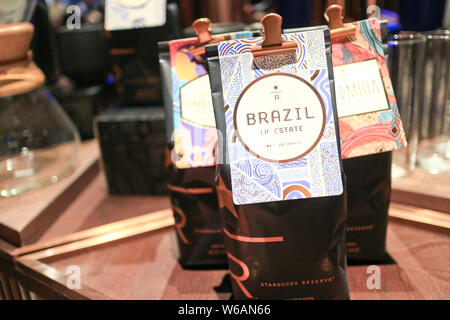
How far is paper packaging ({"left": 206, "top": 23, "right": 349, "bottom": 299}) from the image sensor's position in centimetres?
47

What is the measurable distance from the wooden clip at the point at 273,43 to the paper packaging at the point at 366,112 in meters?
0.10

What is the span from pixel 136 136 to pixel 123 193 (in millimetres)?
153

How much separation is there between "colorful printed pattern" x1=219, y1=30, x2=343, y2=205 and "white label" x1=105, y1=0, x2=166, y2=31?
0.42m

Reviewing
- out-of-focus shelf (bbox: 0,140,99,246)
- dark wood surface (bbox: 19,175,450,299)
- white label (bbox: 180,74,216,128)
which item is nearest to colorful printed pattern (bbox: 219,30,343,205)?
white label (bbox: 180,74,216,128)

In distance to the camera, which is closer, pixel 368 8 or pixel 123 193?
pixel 368 8

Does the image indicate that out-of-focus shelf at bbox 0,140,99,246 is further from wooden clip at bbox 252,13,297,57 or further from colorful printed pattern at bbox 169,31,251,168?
wooden clip at bbox 252,13,297,57

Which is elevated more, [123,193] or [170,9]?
[170,9]

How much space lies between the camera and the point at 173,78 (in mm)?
601

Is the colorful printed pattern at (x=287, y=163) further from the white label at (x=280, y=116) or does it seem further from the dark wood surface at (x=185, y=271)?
the dark wood surface at (x=185, y=271)

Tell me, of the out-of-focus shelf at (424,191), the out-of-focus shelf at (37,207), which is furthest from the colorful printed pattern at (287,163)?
the out-of-focus shelf at (37,207)

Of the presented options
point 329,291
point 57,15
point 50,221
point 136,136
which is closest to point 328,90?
point 329,291

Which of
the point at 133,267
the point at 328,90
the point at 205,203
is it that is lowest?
the point at 133,267

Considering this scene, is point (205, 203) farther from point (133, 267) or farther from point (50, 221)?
point (50, 221)

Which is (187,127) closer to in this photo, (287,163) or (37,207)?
(287,163)
